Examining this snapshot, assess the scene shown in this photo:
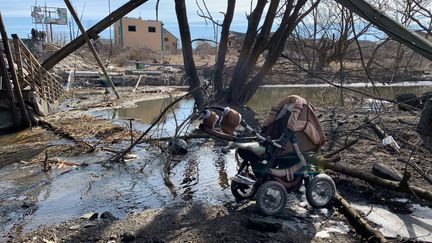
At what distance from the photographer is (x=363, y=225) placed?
192 inches

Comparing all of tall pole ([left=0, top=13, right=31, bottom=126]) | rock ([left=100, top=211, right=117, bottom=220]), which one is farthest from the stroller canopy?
tall pole ([left=0, top=13, right=31, bottom=126])

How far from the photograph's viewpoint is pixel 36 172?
8039mm

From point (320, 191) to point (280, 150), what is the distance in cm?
85

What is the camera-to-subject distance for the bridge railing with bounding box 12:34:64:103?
14.6 meters

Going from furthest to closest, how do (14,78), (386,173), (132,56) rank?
(132,56) → (14,78) → (386,173)

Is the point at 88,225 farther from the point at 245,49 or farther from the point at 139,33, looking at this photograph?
the point at 139,33

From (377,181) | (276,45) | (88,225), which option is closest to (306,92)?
(276,45)

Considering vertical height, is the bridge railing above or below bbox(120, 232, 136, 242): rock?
above

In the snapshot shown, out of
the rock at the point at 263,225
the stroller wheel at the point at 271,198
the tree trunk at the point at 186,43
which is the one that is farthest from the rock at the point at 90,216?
the tree trunk at the point at 186,43

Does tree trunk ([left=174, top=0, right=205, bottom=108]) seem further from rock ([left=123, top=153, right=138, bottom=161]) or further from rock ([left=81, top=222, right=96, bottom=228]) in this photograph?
rock ([left=81, top=222, right=96, bottom=228])

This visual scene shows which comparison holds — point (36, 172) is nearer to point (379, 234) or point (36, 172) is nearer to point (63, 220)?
point (63, 220)

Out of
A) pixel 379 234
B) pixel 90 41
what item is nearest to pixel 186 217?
pixel 379 234

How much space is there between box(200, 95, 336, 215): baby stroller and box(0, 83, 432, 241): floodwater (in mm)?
1063

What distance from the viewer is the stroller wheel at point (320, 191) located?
5523 millimetres
